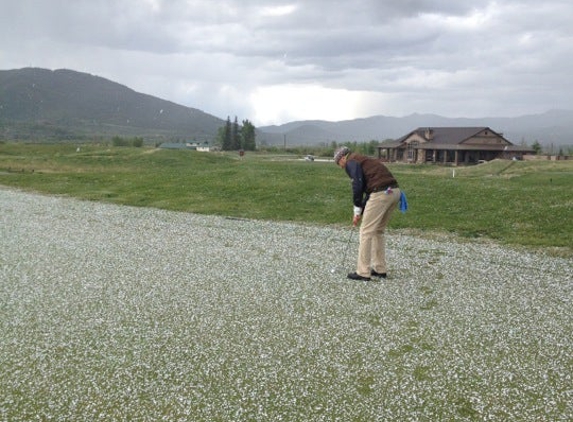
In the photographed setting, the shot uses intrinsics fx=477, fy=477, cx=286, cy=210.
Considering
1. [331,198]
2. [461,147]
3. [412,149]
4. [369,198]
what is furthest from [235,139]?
[369,198]

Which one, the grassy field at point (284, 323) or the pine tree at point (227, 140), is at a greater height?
the pine tree at point (227, 140)

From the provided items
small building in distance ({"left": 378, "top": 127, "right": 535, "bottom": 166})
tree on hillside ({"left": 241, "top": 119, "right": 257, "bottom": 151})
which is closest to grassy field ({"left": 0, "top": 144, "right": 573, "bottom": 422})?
small building in distance ({"left": 378, "top": 127, "right": 535, "bottom": 166})

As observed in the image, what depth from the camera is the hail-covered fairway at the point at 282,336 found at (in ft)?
22.4

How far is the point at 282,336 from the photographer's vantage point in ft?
29.8

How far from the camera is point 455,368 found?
776cm

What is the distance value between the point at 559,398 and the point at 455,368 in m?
1.49

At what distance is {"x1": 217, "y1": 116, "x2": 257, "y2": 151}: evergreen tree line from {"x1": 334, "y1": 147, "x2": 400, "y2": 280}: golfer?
15672 centimetres

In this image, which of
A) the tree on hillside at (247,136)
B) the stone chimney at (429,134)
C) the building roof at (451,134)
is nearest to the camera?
the building roof at (451,134)

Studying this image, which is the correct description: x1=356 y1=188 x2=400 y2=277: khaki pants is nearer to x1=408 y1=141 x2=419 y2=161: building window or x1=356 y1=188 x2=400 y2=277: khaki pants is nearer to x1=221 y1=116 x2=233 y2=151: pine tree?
x1=408 y1=141 x2=419 y2=161: building window

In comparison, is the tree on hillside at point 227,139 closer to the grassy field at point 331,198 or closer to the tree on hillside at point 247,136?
the tree on hillside at point 247,136

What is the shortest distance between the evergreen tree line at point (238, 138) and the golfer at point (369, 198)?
157 metres

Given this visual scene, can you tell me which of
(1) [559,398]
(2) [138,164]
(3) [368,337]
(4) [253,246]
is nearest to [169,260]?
(4) [253,246]

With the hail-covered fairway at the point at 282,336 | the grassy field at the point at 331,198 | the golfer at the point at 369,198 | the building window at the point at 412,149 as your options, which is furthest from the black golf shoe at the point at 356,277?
the building window at the point at 412,149

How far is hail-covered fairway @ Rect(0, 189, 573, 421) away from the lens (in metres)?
6.83
